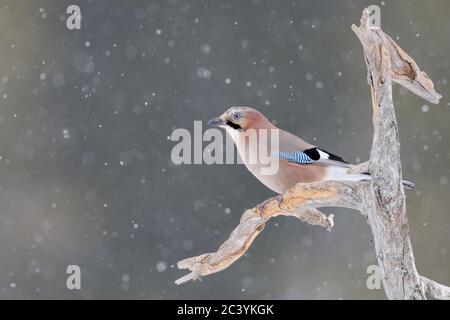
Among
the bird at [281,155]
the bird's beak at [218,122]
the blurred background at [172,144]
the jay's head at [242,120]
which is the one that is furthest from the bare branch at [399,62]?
the blurred background at [172,144]

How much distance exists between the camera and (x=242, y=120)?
5.21 metres

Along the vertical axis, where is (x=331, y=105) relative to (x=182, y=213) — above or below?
above

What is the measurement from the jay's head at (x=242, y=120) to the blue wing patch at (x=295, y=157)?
213 mm

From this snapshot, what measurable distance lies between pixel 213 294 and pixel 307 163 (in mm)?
5795

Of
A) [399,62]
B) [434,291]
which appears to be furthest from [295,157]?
[434,291]

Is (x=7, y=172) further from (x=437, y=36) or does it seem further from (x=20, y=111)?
(x=437, y=36)

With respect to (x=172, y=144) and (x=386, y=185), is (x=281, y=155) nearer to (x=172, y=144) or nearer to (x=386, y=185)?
(x=386, y=185)

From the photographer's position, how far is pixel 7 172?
10969mm

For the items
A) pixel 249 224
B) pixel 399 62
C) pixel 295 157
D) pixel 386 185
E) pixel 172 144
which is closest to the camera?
pixel 386 185

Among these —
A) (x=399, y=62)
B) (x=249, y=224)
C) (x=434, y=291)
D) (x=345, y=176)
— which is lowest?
(x=434, y=291)

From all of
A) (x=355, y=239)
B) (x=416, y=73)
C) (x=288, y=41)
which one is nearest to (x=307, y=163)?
(x=416, y=73)

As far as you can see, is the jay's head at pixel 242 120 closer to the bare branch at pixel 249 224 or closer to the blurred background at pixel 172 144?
the bare branch at pixel 249 224

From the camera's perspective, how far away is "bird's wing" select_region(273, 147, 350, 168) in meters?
5.10

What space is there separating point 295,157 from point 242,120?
409 millimetres
